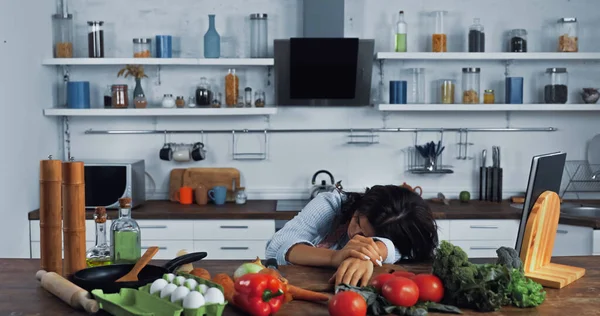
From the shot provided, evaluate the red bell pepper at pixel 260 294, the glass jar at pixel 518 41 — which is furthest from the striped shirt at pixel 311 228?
the glass jar at pixel 518 41

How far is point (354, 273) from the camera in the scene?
2.14 metres

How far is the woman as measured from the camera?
2.47m

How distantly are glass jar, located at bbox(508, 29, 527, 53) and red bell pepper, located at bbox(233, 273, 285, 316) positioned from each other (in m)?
3.61

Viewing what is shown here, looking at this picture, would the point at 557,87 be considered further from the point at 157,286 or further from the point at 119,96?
the point at 157,286

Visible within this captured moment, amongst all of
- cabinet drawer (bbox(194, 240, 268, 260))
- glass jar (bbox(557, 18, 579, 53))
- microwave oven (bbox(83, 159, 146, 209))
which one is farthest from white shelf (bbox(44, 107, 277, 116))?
glass jar (bbox(557, 18, 579, 53))

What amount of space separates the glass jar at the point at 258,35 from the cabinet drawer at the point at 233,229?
1.13m

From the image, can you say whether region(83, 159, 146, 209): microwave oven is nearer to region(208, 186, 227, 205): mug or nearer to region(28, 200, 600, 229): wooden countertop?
region(28, 200, 600, 229): wooden countertop

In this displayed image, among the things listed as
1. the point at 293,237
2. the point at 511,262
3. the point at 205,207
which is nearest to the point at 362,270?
the point at 511,262

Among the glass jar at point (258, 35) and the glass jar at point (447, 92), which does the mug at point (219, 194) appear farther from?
the glass jar at point (447, 92)

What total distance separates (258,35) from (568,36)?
2072 millimetres

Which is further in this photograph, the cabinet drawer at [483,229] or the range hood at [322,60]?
the range hood at [322,60]

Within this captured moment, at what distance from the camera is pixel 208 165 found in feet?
17.1

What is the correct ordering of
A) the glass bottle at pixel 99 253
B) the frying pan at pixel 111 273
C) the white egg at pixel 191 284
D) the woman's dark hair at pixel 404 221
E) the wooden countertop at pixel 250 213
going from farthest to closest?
the wooden countertop at pixel 250 213
the woman's dark hair at pixel 404 221
the glass bottle at pixel 99 253
the frying pan at pixel 111 273
the white egg at pixel 191 284

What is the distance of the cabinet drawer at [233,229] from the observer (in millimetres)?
4617
